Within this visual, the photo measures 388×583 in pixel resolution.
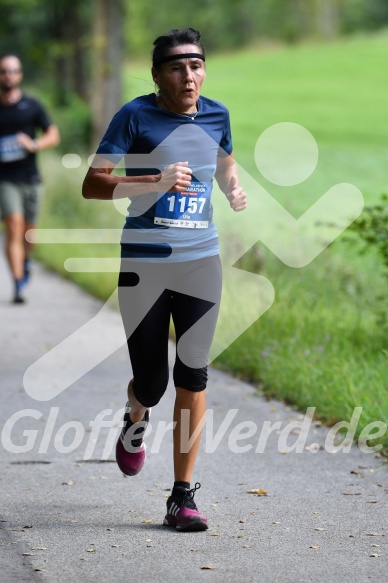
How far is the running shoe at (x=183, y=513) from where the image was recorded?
5.15 metres

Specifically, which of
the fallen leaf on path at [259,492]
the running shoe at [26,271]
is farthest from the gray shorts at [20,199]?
the fallen leaf on path at [259,492]

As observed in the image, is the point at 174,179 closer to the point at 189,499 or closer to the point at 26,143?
the point at 189,499

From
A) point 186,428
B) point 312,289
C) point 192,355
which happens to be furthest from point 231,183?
point 312,289

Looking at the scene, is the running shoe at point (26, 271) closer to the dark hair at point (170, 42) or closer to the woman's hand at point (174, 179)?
the dark hair at point (170, 42)

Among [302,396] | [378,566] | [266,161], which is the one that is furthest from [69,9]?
[378,566]

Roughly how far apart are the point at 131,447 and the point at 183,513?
679mm

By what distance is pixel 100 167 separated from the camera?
5.18m

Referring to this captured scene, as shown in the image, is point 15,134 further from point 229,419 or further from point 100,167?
point 100,167

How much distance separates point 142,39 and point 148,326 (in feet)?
249

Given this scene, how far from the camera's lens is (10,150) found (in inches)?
455

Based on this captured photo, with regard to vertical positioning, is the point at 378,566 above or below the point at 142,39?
below

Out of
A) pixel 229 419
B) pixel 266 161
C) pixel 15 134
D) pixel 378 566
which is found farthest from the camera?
pixel 266 161

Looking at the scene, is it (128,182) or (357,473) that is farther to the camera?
(357,473)

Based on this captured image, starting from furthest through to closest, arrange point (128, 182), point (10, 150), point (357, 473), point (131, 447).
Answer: point (10, 150), point (357, 473), point (131, 447), point (128, 182)
